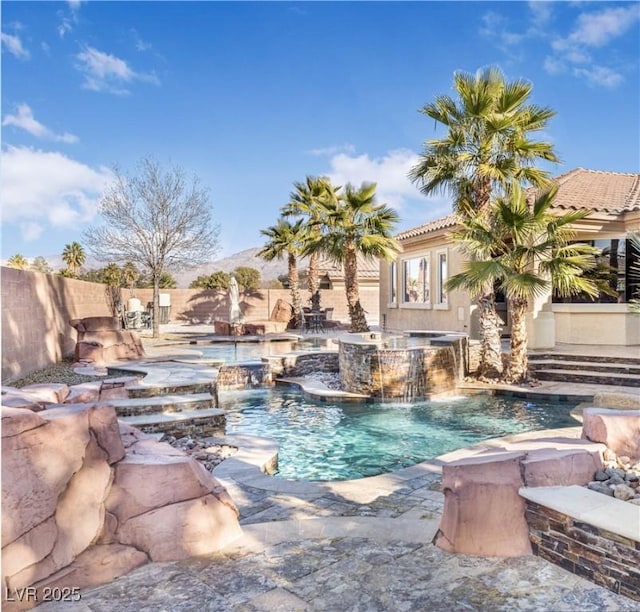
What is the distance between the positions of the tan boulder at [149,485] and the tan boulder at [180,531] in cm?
6

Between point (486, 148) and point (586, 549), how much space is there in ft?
36.4

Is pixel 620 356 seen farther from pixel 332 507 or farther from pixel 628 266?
pixel 332 507

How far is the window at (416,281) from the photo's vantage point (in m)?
20.3

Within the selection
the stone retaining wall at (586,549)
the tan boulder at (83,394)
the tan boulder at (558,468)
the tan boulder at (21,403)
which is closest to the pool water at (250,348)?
the tan boulder at (83,394)

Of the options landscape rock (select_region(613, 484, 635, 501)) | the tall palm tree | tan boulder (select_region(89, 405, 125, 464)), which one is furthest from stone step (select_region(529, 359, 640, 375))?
the tall palm tree

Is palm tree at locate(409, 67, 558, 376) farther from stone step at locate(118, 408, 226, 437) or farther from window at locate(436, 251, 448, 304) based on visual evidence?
stone step at locate(118, 408, 226, 437)

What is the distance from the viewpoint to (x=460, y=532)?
12.1 feet

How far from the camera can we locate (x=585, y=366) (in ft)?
41.7

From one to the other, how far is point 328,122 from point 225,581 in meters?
23.1

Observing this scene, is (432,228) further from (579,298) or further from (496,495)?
(496,495)

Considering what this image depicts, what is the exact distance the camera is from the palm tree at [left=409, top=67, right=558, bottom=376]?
39.8 feet

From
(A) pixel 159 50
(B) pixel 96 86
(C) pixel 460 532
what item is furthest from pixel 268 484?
(B) pixel 96 86

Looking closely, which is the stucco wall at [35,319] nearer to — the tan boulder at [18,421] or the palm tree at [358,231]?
the tan boulder at [18,421]

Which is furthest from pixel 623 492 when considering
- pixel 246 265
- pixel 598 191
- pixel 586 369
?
pixel 246 265
